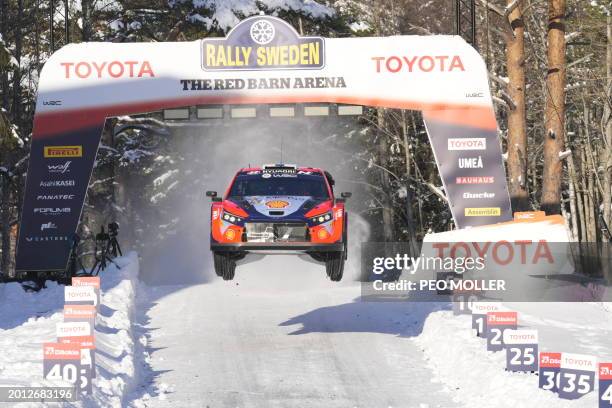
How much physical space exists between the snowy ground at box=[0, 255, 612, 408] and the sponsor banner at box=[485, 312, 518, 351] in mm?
257

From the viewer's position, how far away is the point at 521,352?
55.0ft

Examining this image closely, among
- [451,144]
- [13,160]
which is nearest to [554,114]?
[451,144]

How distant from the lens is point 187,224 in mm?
49500

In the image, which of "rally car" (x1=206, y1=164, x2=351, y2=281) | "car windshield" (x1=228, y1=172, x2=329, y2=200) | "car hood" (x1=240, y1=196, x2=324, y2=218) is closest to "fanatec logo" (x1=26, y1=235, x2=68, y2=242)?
"car windshield" (x1=228, y1=172, x2=329, y2=200)

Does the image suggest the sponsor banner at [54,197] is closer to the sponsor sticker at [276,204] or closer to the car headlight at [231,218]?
the car headlight at [231,218]

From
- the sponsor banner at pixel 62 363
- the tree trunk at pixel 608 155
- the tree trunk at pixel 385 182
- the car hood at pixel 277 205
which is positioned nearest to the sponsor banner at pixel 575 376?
the car hood at pixel 277 205

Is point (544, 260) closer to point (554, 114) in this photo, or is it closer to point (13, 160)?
point (554, 114)

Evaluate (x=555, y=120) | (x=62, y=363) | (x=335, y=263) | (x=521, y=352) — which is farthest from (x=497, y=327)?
(x=555, y=120)

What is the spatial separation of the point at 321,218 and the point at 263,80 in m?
8.52

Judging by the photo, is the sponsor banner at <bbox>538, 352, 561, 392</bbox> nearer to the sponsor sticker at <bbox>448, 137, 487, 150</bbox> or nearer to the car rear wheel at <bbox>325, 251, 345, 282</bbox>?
the car rear wheel at <bbox>325, 251, 345, 282</bbox>

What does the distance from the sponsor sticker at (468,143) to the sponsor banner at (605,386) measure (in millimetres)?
10079

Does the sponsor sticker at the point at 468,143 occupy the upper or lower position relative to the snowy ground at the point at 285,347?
upper

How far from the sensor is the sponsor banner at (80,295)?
18.4 meters

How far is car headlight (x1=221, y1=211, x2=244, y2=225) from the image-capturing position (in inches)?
558
